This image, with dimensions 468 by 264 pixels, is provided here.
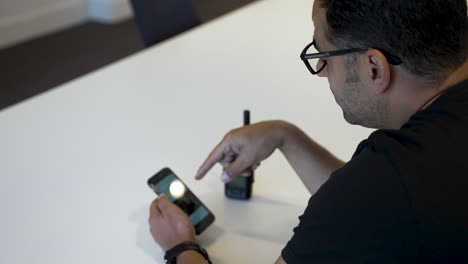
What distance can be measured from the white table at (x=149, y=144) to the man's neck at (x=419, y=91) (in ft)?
1.21

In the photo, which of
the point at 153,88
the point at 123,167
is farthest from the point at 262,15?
the point at 123,167

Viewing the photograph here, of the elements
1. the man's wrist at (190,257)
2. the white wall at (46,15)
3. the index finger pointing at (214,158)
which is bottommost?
the man's wrist at (190,257)

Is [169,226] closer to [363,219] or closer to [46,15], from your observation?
[363,219]

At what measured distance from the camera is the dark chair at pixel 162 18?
1909mm

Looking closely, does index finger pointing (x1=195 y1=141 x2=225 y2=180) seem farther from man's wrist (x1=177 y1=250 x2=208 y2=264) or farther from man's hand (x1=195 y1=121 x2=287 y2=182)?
man's wrist (x1=177 y1=250 x2=208 y2=264)

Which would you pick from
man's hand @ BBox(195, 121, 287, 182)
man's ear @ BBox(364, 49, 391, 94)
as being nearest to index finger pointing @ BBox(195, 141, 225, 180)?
man's hand @ BBox(195, 121, 287, 182)

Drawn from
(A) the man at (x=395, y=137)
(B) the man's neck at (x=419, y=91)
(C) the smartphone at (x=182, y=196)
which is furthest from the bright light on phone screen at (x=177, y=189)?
(B) the man's neck at (x=419, y=91)

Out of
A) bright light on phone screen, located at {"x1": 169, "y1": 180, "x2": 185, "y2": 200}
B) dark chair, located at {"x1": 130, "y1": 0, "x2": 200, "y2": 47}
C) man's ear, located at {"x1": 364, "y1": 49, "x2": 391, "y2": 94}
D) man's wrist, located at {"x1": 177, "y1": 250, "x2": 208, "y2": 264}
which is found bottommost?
man's wrist, located at {"x1": 177, "y1": 250, "x2": 208, "y2": 264}

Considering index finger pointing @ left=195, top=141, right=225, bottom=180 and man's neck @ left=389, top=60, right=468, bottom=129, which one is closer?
man's neck @ left=389, top=60, right=468, bottom=129

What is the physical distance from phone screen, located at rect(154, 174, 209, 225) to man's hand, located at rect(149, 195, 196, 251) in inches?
1.3

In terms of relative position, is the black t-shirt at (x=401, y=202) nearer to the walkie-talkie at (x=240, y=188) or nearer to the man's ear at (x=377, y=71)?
the man's ear at (x=377, y=71)

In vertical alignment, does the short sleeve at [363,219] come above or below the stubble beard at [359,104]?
below

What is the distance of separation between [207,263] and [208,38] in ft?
3.59

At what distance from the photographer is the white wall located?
3.46 metres
